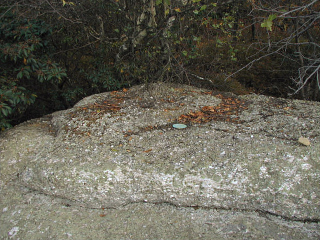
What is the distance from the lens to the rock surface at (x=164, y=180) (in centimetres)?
209

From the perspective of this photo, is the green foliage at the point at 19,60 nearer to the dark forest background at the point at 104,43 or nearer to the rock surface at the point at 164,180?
the dark forest background at the point at 104,43

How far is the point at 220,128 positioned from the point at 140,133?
31.2 inches

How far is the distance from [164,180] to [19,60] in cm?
240

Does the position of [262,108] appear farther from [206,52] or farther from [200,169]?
[206,52]

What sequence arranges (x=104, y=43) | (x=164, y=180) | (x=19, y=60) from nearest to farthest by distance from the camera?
(x=164, y=180) < (x=19, y=60) < (x=104, y=43)

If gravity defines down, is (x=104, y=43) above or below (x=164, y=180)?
above

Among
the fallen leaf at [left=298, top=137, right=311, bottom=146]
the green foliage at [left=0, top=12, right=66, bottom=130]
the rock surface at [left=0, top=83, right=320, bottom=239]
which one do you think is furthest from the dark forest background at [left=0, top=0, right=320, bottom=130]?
the fallen leaf at [left=298, top=137, right=311, bottom=146]

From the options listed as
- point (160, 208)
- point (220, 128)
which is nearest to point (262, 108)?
point (220, 128)

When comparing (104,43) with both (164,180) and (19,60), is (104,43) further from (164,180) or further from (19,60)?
(164,180)

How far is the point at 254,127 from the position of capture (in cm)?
285

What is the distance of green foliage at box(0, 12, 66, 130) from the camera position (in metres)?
3.11

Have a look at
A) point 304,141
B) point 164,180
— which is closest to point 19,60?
point 164,180

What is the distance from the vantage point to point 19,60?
346 centimetres

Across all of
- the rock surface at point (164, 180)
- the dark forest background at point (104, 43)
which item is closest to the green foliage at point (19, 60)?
the dark forest background at point (104, 43)
